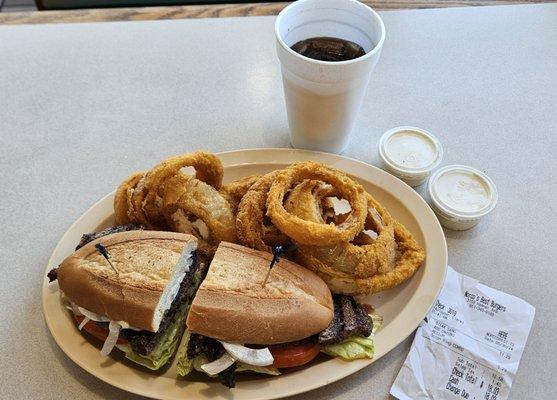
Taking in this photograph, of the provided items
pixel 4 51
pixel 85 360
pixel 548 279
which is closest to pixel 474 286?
pixel 548 279

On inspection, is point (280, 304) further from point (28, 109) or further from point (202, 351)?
point (28, 109)

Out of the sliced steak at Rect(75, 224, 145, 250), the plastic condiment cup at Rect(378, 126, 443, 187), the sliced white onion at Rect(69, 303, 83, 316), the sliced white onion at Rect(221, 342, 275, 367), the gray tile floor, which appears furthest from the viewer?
the gray tile floor

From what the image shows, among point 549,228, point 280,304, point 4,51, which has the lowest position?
point 549,228

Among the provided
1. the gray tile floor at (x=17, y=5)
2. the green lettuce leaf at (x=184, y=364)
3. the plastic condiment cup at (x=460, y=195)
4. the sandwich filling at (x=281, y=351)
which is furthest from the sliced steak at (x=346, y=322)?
the gray tile floor at (x=17, y=5)

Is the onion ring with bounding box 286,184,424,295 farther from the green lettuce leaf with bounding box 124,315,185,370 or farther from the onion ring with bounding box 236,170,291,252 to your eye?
the green lettuce leaf with bounding box 124,315,185,370

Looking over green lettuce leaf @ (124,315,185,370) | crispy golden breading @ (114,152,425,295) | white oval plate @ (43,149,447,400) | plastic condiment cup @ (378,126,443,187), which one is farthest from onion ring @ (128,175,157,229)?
plastic condiment cup @ (378,126,443,187)

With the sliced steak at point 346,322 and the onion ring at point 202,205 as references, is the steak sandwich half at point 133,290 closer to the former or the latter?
the onion ring at point 202,205
